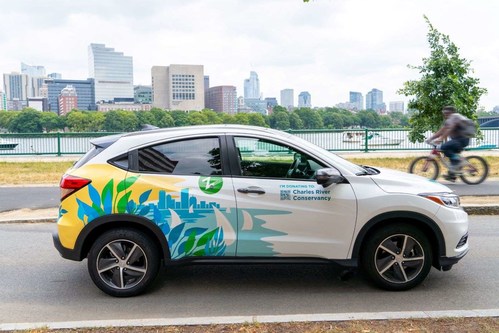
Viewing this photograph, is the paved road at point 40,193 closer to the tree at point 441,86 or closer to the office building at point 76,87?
the tree at point 441,86

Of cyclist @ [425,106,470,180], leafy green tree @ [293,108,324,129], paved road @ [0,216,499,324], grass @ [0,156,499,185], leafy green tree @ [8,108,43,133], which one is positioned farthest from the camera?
leafy green tree @ [8,108,43,133]

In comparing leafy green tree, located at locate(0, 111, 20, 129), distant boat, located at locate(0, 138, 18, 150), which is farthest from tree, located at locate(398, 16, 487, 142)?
leafy green tree, located at locate(0, 111, 20, 129)

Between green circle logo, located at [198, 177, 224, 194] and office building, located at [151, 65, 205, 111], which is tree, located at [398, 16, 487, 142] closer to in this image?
green circle logo, located at [198, 177, 224, 194]

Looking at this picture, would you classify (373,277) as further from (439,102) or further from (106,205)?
(439,102)

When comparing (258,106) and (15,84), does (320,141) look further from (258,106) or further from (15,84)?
(15,84)

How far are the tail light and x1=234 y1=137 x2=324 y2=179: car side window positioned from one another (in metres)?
1.51

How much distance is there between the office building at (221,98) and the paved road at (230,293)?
2092 inches

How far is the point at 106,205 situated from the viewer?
15.2ft

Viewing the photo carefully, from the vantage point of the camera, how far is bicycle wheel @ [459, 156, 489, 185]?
38.1ft

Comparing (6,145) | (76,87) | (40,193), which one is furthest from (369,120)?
(76,87)

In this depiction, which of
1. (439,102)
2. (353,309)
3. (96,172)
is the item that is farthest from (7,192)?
(439,102)

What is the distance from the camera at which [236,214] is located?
468 centimetres

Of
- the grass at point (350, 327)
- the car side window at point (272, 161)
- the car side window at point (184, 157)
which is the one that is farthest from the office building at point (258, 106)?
the grass at point (350, 327)

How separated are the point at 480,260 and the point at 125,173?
438cm
